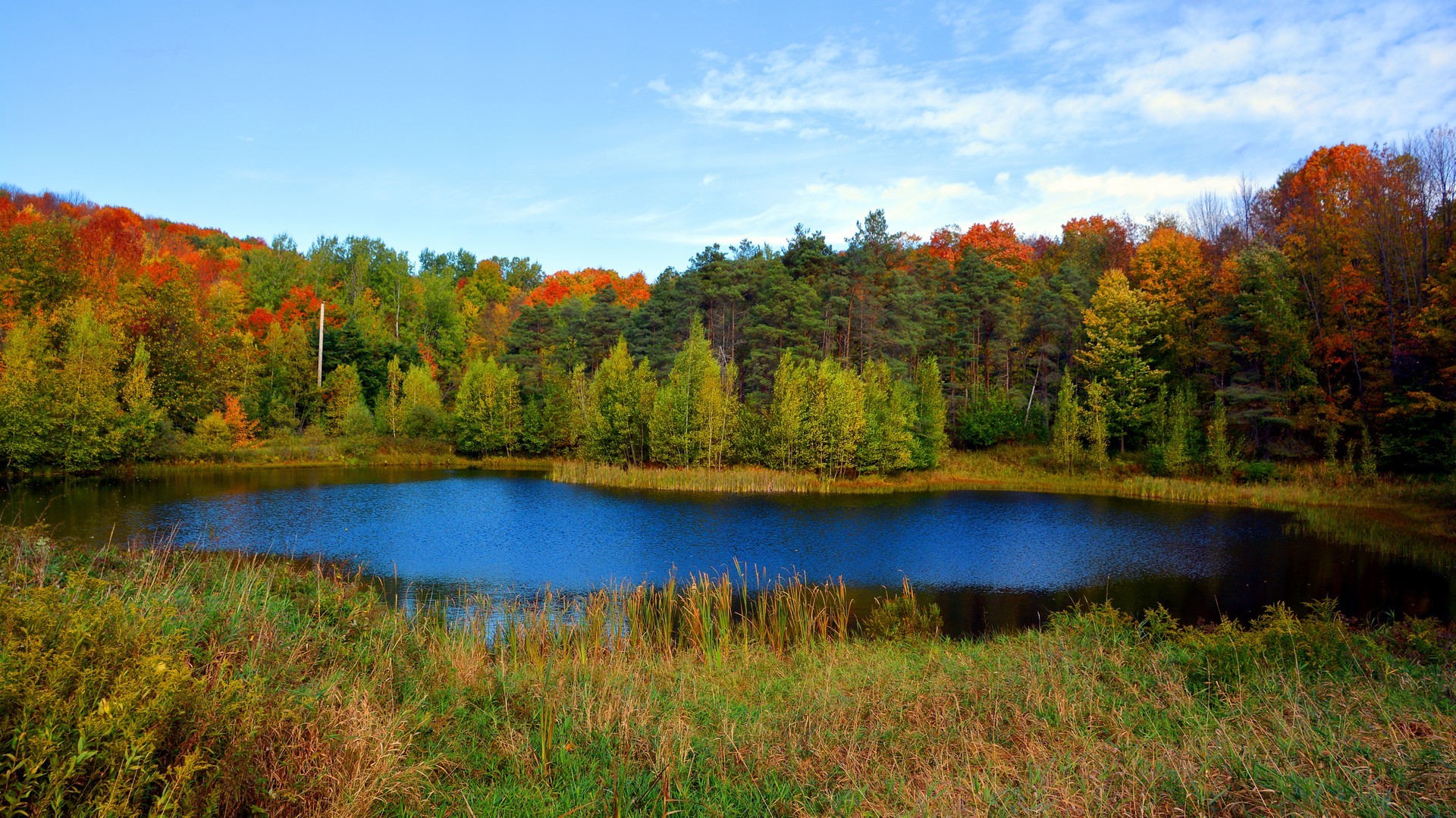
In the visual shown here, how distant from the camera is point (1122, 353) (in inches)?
1526

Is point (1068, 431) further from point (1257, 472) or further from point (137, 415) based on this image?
point (137, 415)

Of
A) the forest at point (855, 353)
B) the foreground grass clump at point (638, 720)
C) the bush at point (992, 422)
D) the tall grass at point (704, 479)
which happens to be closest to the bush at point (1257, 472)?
the forest at point (855, 353)

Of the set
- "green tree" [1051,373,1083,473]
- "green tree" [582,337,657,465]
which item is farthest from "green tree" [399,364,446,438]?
"green tree" [1051,373,1083,473]

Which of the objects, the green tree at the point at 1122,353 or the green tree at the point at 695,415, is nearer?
the green tree at the point at 695,415

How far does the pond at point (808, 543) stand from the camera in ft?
48.1

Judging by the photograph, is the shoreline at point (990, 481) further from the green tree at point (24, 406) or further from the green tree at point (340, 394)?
the green tree at point (340, 394)

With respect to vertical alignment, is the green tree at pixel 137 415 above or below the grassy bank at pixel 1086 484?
above

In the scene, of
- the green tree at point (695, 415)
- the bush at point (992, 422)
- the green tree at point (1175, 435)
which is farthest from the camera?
the bush at point (992, 422)

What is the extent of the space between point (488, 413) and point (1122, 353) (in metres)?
37.4

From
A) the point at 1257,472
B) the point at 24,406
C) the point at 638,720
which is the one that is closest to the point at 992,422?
the point at 1257,472

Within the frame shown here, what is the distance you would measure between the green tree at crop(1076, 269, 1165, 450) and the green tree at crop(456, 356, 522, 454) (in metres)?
34.4

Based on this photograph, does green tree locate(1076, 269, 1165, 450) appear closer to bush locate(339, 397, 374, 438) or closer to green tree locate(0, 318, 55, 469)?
bush locate(339, 397, 374, 438)

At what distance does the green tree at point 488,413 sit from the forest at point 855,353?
0.18m

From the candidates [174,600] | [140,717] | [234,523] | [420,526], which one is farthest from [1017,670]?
[234,523]
